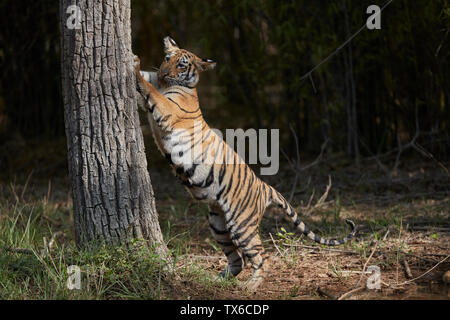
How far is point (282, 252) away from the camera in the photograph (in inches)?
180

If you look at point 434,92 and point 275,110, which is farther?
point 275,110

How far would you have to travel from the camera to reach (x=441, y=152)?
23.2 feet

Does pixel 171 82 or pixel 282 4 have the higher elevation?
pixel 282 4

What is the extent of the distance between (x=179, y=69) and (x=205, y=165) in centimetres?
71

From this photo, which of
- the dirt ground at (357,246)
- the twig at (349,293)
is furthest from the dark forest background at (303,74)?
the twig at (349,293)

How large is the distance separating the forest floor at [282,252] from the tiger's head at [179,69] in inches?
46.2

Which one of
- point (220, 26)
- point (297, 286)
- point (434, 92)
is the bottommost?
point (297, 286)

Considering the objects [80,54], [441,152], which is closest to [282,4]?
[441,152]

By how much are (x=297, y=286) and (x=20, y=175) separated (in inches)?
183

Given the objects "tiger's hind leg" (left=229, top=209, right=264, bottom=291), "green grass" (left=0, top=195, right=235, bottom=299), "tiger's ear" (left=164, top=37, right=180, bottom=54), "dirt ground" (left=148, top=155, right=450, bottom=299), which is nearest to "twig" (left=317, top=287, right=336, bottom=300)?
"dirt ground" (left=148, top=155, right=450, bottom=299)

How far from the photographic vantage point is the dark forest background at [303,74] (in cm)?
685

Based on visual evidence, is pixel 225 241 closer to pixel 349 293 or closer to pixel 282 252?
pixel 282 252

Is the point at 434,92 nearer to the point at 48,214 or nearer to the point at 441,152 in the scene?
the point at 441,152

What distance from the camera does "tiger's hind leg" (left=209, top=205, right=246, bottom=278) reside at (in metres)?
4.19
